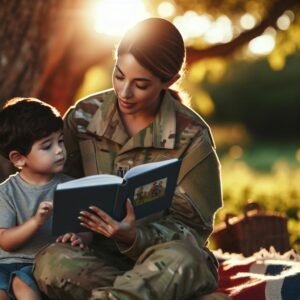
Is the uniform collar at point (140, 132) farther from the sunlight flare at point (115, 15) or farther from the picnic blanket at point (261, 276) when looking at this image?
the sunlight flare at point (115, 15)

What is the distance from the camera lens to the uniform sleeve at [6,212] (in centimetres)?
456

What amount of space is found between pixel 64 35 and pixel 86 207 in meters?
3.91

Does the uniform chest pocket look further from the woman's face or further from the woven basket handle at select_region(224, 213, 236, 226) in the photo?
the woven basket handle at select_region(224, 213, 236, 226)

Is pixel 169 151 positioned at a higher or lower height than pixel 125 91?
lower

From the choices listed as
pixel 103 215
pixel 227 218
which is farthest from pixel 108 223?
pixel 227 218

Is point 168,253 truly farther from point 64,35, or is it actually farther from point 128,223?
point 64,35

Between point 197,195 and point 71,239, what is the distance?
62cm

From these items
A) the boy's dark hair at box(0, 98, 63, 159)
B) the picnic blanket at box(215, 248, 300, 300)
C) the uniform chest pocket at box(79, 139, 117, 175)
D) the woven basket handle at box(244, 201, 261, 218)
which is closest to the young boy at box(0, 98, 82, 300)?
the boy's dark hair at box(0, 98, 63, 159)

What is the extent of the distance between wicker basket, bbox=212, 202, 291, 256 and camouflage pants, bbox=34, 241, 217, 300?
98.4 inches

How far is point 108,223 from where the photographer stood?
425cm

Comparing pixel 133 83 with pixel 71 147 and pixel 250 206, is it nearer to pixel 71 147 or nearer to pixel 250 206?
pixel 71 147

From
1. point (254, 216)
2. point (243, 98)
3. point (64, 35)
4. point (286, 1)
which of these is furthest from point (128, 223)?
point (243, 98)

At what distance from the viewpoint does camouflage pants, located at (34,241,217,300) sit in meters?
4.24

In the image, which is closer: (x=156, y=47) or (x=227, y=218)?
(x=156, y=47)
